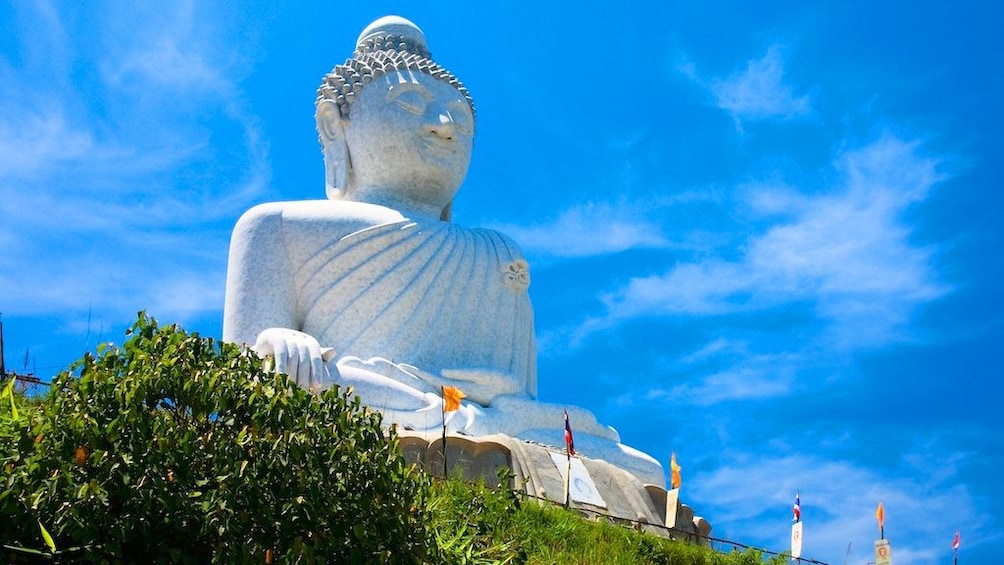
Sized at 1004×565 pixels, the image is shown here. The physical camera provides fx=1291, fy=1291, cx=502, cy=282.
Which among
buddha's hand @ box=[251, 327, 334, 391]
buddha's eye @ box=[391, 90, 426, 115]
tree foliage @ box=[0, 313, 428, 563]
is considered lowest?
tree foliage @ box=[0, 313, 428, 563]

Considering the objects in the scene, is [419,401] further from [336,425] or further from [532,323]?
[336,425]

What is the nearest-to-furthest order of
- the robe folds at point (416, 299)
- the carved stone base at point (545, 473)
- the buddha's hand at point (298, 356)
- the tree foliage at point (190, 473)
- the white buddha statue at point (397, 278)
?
the tree foliage at point (190, 473) → the carved stone base at point (545, 473) → the buddha's hand at point (298, 356) → the white buddha statue at point (397, 278) → the robe folds at point (416, 299)

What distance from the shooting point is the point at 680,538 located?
9289 mm

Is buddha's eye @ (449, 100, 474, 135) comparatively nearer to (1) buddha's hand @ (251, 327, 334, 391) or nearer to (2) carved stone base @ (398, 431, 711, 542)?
(1) buddha's hand @ (251, 327, 334, 391)

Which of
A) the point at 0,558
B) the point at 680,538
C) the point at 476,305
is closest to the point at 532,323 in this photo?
the point at 476,305

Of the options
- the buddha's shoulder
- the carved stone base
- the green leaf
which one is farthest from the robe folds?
the green leaf

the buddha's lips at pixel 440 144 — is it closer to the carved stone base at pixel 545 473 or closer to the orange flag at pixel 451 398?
the orange flag at pixel 451 398

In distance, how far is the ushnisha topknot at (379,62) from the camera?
39.8 ft

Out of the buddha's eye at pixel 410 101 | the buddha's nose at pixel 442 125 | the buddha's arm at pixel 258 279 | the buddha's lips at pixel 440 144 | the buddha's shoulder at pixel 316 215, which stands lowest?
the buddha's arm at pixel 258 279

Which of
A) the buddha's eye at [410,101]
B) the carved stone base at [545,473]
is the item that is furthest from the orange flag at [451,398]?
the buddha's eye at [410,101]

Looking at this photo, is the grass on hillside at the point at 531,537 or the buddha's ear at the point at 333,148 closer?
the grass on hillside at the point at 531,537

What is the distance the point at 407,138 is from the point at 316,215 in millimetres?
1256

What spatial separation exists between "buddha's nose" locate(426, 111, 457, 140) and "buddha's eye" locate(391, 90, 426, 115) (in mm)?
132

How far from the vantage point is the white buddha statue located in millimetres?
10219
